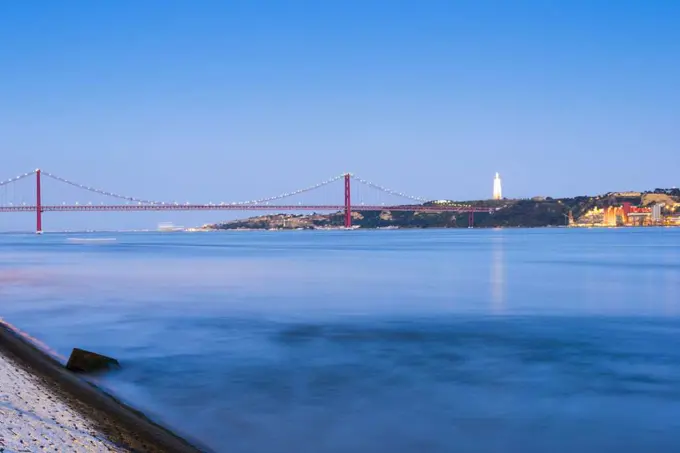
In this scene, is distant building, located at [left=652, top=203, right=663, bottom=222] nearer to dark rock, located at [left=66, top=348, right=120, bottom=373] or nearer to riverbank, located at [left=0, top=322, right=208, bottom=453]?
dark rock, located at [left=66, top=348, right=120, bottom=373]

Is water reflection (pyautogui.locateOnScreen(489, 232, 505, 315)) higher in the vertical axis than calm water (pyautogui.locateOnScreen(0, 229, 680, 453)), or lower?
lower

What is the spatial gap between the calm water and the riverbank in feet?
1.28

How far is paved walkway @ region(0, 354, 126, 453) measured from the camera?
177 inches

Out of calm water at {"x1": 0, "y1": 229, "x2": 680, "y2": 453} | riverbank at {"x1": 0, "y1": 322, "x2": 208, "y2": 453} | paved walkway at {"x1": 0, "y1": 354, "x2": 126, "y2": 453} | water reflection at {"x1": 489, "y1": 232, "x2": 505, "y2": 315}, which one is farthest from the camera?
water reflection at {"x1": 489, "y1": 232, "x2": 505, "y2": 315}

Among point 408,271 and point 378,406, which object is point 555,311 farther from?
point 408,271

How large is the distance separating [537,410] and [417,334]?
194 inches

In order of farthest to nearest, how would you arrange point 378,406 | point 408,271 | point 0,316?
point 408,271, point 0,316, point 378,406

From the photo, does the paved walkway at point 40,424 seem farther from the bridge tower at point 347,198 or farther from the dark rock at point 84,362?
the bridge tower at point 347,198

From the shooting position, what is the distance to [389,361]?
9102 mm

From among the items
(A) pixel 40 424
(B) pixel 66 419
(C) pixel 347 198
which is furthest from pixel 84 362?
(C) pixel 347 198

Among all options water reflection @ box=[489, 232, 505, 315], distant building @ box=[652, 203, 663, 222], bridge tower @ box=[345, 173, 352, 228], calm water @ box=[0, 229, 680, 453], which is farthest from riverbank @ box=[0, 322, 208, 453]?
distant building @ box=[652, 203, 663, 222]

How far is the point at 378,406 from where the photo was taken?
6.81 meters

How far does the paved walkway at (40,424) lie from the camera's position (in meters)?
4.50

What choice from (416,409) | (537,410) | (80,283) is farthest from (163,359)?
(80,283)
